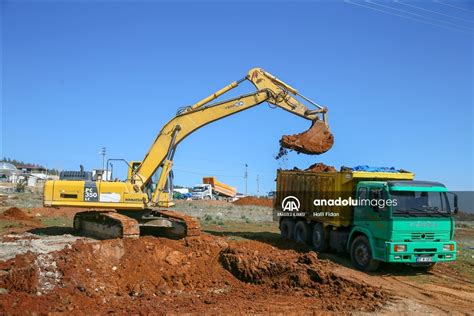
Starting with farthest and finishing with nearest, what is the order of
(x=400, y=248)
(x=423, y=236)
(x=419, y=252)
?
(x=423, y=236) < (x=419, y=252) < (x=400, y=248)

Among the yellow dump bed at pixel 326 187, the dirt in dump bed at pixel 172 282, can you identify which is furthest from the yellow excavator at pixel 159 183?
the dirt in dump bed at pixel 172 282

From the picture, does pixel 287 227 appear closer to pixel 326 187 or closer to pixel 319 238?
pixel 319 238

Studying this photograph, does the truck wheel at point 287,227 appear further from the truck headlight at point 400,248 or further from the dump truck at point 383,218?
the truck headlight at point 400,248

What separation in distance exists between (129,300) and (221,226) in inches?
614

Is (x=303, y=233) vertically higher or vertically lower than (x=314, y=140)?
lower

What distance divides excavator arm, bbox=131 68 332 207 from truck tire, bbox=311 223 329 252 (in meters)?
3.89

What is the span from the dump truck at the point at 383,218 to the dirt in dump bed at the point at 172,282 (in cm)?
148

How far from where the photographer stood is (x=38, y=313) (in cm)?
948

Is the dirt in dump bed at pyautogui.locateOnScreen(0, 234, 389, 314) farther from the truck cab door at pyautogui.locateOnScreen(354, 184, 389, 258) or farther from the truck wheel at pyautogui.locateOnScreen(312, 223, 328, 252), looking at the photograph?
the truck wheel at pyautogui.locateOnScreen(312, 223, 328, 252)

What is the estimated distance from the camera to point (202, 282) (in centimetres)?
1301

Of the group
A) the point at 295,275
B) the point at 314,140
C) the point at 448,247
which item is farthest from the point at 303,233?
the point at 295,275

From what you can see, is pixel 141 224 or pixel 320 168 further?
pixel 320 168

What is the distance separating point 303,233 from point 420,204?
5828 millimetres

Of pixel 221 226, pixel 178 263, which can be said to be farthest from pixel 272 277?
pixel 221 226
